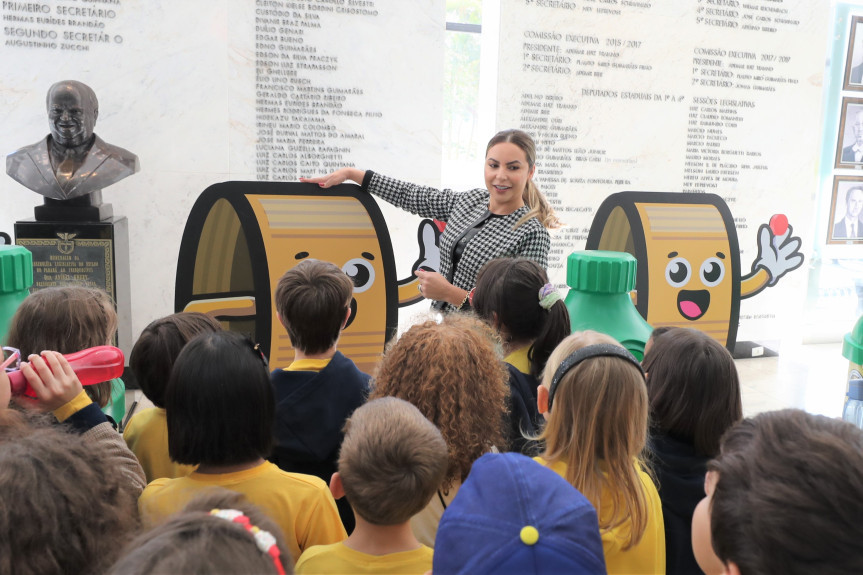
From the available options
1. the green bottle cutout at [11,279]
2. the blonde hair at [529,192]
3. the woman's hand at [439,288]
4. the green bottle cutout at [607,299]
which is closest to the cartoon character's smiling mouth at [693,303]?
the blonde hair at [529,192]

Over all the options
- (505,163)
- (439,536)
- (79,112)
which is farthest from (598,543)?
(79,112)

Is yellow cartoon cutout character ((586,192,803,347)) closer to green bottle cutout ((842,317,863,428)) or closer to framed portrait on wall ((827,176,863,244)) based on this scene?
green bottle cutout ((842,317,863,428))

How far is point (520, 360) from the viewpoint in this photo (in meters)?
1.92

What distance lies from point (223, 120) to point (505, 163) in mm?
2244

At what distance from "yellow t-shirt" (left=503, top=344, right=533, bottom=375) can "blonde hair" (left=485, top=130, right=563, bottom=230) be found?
0.81 metres

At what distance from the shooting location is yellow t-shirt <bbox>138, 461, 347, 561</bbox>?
49.6 inches

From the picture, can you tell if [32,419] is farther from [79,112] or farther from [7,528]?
[79,112]

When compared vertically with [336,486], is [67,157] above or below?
above

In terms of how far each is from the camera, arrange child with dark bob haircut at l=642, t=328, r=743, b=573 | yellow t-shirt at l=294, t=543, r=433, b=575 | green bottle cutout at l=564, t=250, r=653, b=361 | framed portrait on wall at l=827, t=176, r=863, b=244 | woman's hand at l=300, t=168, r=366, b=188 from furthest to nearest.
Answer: framed portrait on wall at l=827, t=176, r=863, b=244 < woman's hand at l=300, t=168, r=366, b=188 < green bottle cutout at l=564, t=250, r=653, b=361 < child with dark bob haircut at l=642, t=328, r=743, b=573 < yellow t-shirt at l=294, t=543, r=433, b=575

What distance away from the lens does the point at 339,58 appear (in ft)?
14.3

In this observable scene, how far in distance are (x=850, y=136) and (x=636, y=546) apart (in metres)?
5.80

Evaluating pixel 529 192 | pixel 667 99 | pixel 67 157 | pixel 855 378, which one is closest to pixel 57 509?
pixel 855 378

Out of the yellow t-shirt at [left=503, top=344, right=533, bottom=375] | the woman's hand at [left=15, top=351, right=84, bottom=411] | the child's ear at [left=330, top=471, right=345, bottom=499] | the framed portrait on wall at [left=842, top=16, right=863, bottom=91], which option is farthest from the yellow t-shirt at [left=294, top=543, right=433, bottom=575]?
the framed portrait on wall at [left=842, top=16, right=863, bottom=91]

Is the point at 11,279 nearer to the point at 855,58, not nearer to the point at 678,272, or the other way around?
the point at 678,272
